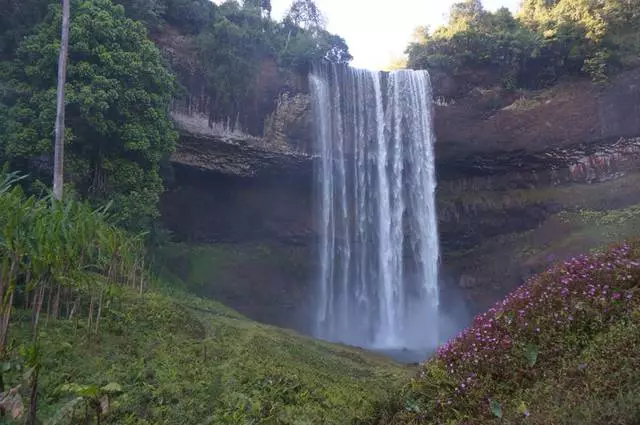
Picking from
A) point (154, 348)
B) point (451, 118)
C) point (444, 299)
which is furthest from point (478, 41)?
point (154, 348)

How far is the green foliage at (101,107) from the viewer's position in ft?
43.0

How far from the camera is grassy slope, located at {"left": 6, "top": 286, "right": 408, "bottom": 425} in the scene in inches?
191

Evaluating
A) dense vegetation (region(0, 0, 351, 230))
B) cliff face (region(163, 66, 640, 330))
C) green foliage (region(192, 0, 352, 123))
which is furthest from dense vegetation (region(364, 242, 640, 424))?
cliff face (region(163, 66, 640, 330))

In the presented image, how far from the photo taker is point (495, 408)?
4.04 m

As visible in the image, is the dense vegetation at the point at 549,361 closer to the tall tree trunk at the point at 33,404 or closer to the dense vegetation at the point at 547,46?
the tall tree trunk at the point at 33,404

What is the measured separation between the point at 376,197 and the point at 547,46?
956 cm

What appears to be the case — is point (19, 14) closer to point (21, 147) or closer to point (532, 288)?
point (21, 147)

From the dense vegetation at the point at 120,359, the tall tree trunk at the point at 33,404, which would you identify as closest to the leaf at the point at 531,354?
the dense vegetation at the point at 120,359

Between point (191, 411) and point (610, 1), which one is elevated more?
point (610, 1)

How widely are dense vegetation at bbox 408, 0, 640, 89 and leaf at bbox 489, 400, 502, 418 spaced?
1982cm

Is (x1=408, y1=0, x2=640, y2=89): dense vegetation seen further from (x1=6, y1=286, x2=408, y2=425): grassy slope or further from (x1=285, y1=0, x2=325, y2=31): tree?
(x1=6, y1=286, x2=408, y2=425): grassy slope

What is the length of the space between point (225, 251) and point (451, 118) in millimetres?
11337

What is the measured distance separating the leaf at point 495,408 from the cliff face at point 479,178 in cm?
1711

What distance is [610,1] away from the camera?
21172 millimetres
